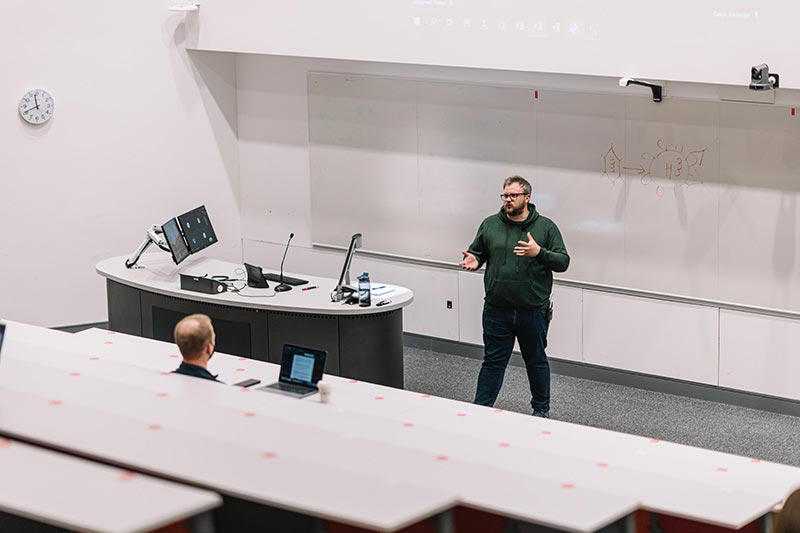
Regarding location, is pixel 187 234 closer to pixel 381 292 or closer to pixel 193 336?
pixel 381 292

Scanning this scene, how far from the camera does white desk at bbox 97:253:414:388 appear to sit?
25.8 feet

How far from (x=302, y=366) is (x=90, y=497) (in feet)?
7.78

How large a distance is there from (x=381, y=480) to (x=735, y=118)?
193 inches

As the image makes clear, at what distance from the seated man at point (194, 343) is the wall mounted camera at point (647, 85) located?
332cm

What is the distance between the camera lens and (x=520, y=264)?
7520 mm

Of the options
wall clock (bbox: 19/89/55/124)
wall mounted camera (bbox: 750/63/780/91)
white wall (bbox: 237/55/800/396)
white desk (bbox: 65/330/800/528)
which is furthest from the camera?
wall clock (bbox: 19/89/55/124)

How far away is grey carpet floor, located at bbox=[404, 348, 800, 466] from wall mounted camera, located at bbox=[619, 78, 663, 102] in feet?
6.70

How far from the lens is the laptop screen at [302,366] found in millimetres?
5734

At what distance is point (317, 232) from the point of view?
1036cm

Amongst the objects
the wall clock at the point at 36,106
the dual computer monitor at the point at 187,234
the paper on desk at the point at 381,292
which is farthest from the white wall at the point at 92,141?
the paper on desk at the point at 381,292

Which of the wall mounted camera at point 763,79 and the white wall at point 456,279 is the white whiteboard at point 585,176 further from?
the wall mounted camera at point 763,79

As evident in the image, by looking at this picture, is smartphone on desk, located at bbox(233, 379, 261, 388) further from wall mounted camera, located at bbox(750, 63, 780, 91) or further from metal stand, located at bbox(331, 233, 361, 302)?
wall mounted camera, located at bbox(750, 63, 780, 91)

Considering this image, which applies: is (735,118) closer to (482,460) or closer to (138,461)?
(482,460)

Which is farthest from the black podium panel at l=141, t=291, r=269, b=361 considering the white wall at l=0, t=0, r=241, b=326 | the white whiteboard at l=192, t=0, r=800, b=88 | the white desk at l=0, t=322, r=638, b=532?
the white desk at l=0, t=322, r=638, b=532
